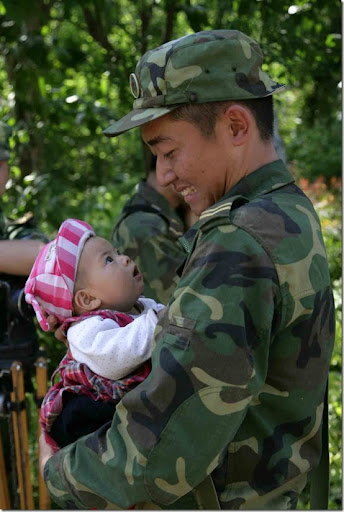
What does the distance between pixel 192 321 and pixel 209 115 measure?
0.49m

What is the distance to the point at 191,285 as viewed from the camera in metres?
1.62

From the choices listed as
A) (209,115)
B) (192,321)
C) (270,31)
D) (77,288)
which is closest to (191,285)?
(192,321)

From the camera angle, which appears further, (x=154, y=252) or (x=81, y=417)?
(x=154, y=252)

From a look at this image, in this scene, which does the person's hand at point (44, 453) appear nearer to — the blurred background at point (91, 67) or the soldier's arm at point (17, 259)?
the soldier's arm at point (17, 259)

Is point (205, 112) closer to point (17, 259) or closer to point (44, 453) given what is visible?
point (44, 453)

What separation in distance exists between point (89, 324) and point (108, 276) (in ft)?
0.65

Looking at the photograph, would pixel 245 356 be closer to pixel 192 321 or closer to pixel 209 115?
pixel 192 321

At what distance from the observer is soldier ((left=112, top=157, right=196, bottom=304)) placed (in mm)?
3709

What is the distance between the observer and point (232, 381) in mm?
1590

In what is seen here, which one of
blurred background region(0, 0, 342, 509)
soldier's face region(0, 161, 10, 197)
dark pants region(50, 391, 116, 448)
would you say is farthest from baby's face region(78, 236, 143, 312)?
blurred background region(0, 0, 342, 509)

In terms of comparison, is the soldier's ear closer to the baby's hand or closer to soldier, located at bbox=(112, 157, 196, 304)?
the baby's hand

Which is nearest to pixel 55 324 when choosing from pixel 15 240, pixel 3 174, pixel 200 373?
pixel 200 373

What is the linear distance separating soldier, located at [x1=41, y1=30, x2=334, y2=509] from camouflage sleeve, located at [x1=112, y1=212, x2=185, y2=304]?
181 cm

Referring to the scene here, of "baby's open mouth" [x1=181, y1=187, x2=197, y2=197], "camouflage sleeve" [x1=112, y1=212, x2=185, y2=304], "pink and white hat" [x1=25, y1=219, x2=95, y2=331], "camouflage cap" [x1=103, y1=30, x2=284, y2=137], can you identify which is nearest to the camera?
"camouflage cap" [x1=103, y1=30, x2=284, y2=137]
